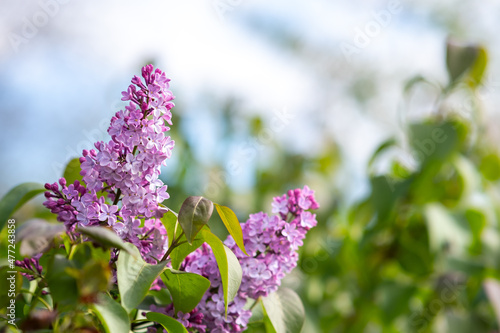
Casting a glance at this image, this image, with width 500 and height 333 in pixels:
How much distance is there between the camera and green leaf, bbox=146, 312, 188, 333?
1.39 ft

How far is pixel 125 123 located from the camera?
0.45 m

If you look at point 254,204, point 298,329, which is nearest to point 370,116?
point 254,204

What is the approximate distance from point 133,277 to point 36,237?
0.08 m

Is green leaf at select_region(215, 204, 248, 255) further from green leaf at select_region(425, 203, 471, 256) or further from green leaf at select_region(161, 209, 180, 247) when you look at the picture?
green leaf at select_region(425, 203, 471, 256)

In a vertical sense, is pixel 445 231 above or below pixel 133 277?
above

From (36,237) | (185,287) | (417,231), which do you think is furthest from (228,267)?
(417,231)

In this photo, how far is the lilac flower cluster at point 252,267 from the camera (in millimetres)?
489

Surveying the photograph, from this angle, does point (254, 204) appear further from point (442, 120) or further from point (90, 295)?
point (90, 295)

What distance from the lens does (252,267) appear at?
494 millimetres

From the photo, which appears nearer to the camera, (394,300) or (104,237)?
(104,237)

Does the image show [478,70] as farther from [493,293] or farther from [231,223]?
[231,223]

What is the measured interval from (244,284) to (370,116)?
4.52 m

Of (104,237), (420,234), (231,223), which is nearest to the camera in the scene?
(104,237)

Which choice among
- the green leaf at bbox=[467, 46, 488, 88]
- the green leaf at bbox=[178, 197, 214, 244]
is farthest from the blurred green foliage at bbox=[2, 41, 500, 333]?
the green leaf at bbox=[178, 197, 214, 244]
